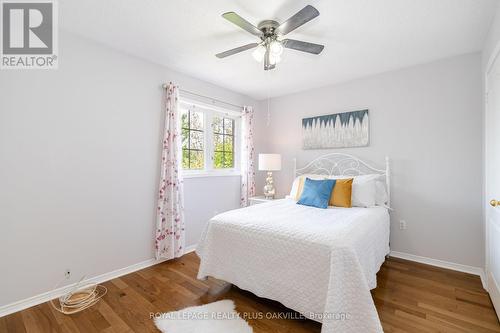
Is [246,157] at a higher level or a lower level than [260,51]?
lower

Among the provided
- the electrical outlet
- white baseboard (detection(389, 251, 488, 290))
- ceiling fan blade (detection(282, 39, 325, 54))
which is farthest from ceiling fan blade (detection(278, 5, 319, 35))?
white baseboard (detection(389, 251, 488, 290))

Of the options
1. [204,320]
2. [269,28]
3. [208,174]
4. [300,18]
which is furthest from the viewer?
[208,174]

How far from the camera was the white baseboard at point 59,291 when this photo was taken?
1.90 metres

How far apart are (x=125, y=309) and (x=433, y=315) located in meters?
2.54

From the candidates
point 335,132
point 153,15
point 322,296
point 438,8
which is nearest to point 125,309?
point 322,296

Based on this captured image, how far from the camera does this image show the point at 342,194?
8.99 ft

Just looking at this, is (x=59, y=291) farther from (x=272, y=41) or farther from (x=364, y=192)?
(x=364, y=192)

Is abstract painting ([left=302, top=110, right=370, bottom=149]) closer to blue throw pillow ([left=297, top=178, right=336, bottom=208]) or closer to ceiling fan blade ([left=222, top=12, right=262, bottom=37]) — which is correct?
blue throw pillow ([left=297, top=178, right=336, bottom=208])

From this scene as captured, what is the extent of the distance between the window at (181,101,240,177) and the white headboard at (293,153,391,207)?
3.85 feet

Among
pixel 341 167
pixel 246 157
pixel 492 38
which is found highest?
pixel 492 38

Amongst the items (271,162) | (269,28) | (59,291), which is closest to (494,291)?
(271,162)

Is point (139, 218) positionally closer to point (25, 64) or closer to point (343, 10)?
point (25, 64)

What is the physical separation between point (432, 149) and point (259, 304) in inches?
106

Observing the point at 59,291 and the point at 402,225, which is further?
the point at 402,225
